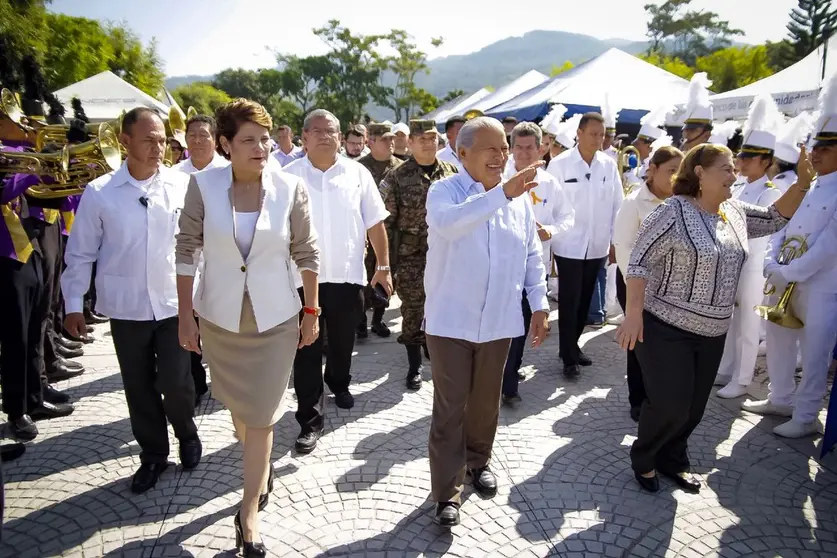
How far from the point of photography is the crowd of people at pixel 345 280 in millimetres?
2852

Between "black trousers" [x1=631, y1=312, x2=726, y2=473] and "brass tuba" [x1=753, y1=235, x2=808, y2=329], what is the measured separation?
1178 millimetres

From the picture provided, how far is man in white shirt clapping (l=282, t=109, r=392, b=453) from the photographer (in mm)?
3998

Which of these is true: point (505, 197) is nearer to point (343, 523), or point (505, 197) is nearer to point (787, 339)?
point (343, 523)

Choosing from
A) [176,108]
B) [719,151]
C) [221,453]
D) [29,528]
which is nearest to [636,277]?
[719,151]

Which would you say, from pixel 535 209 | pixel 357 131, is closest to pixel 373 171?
pixel 357 131

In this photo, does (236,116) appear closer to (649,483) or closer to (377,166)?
(649,483)

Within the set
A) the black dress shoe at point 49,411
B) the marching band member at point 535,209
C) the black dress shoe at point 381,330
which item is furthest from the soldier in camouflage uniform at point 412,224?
the black dress shoe at point 49,411

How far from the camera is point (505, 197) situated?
2.65 metres

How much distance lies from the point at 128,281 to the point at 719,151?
3.42 m

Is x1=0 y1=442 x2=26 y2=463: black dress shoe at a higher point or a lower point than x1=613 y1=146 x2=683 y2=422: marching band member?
lower

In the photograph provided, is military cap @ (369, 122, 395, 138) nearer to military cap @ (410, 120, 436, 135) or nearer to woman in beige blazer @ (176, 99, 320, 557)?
military cap @ (410, 120, 436, 135)

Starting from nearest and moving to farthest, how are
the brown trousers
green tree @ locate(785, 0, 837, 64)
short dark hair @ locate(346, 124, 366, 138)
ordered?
1. the brown trousers
2. short dark hair @ locate(346, 124, 366, 138)
3. green tree @ locate(785, 0, 837, 64)

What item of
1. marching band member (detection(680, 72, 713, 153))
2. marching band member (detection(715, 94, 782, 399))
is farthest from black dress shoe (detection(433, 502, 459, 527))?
marching band member (detection(680, 72, 713, 153))

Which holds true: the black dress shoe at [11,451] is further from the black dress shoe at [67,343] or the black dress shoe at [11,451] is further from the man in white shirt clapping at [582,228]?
the man in white shirt clapping at [582,228]
